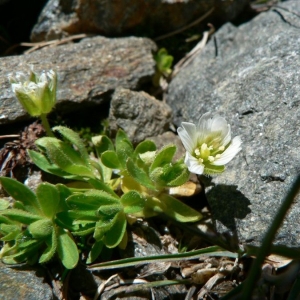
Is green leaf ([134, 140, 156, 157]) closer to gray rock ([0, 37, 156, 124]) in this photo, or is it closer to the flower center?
the flower center

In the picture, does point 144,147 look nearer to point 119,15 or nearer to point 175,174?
point 175,174

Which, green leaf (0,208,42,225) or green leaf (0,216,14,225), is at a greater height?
green leaf (0,208,42,225)

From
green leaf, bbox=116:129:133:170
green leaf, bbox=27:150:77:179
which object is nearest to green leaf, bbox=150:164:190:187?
green leaf, bbox=116:129:133:170

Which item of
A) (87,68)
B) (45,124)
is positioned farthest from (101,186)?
(87,68)

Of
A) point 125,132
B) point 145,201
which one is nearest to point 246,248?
point 145,201

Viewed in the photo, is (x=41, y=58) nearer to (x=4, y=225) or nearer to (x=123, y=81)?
(x=123, y=81)

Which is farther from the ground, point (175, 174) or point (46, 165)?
point (175, 174)

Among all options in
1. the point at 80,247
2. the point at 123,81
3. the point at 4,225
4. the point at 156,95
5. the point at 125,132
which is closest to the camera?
the point at 4,225
